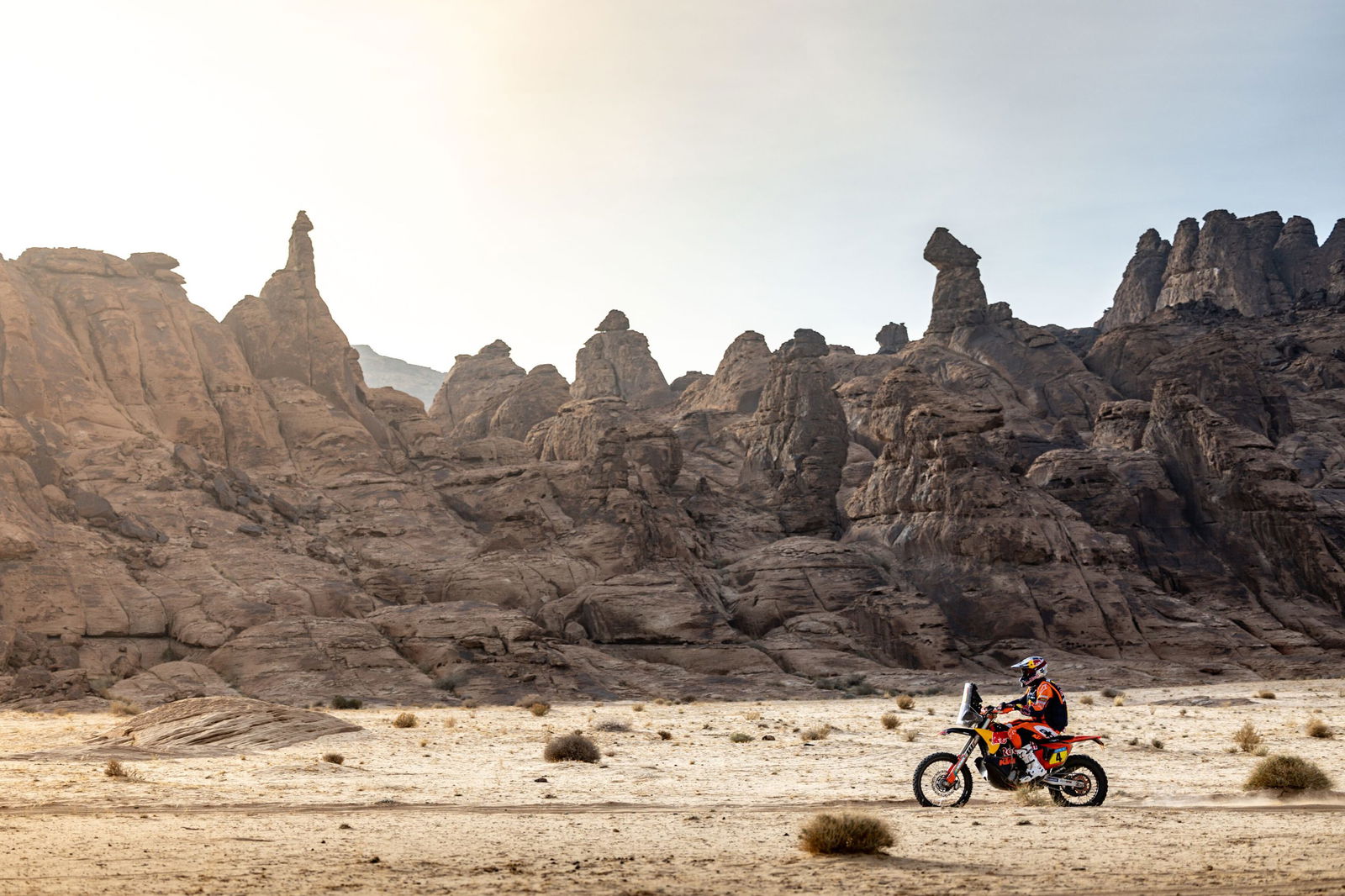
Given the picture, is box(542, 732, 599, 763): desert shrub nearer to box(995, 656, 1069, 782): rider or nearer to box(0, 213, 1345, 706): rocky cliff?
box(995, 656, 1069, 782): rider

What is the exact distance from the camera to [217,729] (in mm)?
27969

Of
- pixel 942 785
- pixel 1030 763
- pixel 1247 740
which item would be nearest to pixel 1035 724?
pixel 1030 763

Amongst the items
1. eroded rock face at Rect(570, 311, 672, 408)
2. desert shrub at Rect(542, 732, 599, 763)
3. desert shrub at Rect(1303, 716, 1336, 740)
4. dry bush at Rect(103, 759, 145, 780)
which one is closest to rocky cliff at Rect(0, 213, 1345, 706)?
desert shrub at Rect(542, 732, 599, 763)

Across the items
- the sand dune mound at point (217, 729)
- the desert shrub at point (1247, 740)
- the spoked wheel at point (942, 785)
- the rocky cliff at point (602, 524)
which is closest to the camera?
the spoked wheel at point (942, 785)

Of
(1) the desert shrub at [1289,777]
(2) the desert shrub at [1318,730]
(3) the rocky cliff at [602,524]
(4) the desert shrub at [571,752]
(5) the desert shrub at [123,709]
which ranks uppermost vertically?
(3) the rocky cliff at [602,524]

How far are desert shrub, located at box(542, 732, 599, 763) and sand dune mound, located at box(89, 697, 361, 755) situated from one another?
6913 mm

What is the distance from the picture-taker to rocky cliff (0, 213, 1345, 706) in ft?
168

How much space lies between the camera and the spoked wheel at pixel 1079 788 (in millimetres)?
17078

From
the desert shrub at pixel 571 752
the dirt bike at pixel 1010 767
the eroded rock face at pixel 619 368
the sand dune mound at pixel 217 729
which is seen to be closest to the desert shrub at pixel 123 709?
the sand dune mound at pixel 217 729

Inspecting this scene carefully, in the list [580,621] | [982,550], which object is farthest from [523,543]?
[982,550]

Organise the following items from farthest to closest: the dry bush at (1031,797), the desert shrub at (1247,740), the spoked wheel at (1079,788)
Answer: the desert shrub at (1247,740) < the dry bush at (1031,797) < the spoked wheel at (1079,788)

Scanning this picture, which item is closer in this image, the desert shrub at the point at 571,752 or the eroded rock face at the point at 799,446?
the desert shrub at the point at 571,752

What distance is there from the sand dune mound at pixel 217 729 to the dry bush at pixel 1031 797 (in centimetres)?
1757

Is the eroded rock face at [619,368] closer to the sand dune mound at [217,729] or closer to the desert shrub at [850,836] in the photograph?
the sand dune mound at [217,729]
